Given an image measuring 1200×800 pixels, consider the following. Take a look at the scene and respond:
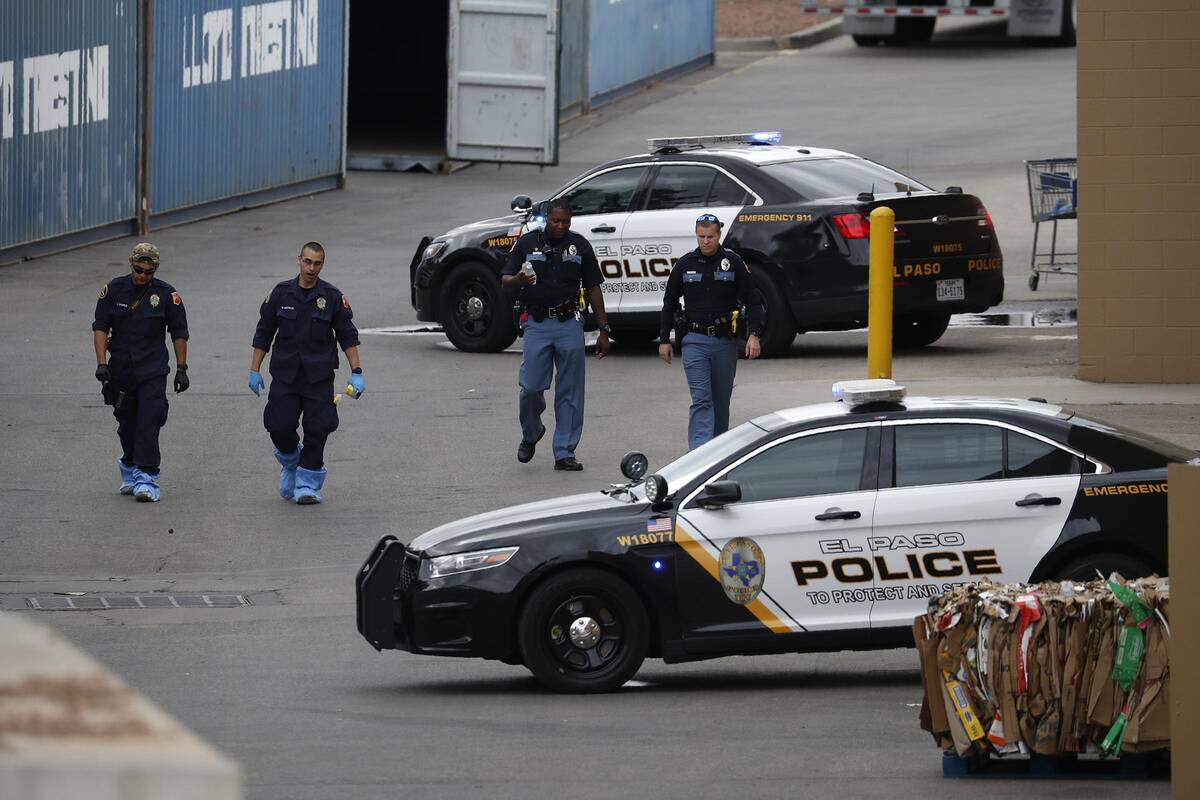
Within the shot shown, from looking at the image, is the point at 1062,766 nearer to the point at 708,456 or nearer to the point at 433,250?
the point at 708,456

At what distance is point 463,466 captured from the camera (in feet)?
47.9

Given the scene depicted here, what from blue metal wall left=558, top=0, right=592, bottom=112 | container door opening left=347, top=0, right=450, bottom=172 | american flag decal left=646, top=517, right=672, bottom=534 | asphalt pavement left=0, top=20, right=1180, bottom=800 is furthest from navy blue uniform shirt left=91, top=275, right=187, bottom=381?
container door opening left=347, top=0, right=450, bottom=172

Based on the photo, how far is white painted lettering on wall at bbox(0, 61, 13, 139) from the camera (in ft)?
74.1

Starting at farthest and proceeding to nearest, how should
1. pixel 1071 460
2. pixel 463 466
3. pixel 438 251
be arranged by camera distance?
pixel 438 251 < pixel 463 466 < pixel 1071 460

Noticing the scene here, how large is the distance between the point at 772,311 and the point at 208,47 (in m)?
11.4

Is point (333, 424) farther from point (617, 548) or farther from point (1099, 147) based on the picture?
point (1099, 147)

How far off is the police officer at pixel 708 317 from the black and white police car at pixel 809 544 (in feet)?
13.2

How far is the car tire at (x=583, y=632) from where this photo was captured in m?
9.42

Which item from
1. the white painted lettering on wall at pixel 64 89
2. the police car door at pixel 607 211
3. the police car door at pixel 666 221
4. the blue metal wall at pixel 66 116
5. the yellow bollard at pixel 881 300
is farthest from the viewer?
the white painted lettering on wall at pixel 64 89

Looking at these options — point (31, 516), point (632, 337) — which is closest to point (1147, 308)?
point (632, 337)

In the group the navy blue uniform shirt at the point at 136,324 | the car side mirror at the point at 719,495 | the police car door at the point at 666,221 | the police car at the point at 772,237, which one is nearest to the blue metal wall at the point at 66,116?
the police car at the point at 772,237

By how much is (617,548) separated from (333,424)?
4654 mm

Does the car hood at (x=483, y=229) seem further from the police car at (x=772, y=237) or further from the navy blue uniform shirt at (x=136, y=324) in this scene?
the navy blue uniform shirt at (x=136, y=324)

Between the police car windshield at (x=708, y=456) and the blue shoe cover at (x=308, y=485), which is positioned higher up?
the police car windshield at (x=708, y=456)
